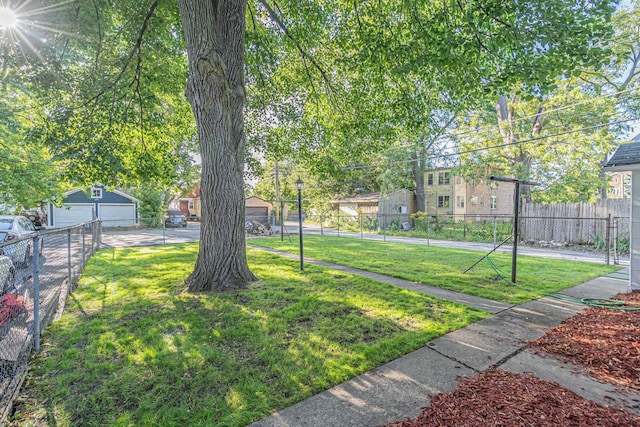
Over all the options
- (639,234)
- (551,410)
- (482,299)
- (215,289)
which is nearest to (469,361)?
(551,410)

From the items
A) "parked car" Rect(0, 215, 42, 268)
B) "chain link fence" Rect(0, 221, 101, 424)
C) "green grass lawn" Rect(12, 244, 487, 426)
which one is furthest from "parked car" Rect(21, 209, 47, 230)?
"chain link fence" Rect(0, 221, 101, 424)

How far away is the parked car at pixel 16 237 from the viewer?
3.26m

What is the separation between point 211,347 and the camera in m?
3.16

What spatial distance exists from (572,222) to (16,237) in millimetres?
19328

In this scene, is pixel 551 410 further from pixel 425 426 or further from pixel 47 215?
pixel 47 215

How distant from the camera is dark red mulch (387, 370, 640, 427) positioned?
1951 millimetres

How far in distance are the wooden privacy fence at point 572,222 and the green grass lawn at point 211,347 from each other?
36.9 ft

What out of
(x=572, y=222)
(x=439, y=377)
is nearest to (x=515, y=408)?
(x=439, y=377)

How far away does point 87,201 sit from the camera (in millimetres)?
23797

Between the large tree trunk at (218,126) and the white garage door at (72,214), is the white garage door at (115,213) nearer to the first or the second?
the white garage door at (72,214)

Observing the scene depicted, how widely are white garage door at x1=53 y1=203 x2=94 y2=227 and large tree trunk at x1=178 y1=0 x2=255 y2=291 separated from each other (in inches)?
945

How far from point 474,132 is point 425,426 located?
18099mm

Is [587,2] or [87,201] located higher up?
[587,2]

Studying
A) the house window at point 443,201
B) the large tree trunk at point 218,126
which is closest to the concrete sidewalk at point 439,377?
the large tree trunk at point 218,126
